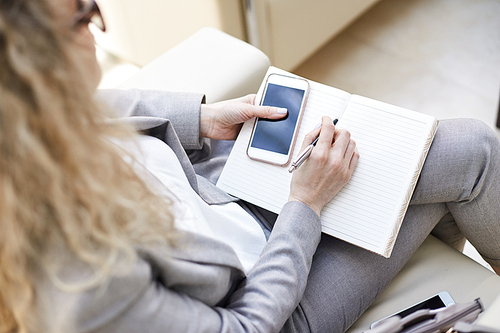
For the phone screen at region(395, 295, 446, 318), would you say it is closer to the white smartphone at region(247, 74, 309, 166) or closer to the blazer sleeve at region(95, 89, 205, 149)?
the white smartphone at region(247, 74, 309, 166)

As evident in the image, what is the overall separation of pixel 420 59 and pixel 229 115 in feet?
3.97

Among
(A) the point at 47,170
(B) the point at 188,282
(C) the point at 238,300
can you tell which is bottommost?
(C) the point at 238,300

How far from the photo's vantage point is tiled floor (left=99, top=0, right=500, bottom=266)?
62.4 inches

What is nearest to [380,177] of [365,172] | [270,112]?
[365,172]

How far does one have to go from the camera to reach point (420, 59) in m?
1.74

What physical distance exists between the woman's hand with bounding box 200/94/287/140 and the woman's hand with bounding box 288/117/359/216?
0.12 m

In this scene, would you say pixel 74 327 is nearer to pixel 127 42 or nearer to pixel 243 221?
pixel 243 221

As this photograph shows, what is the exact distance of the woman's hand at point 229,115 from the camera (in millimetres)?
806

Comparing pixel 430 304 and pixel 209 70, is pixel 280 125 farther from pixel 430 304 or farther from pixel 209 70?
pixel 430 304

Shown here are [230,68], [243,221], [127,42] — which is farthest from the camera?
[127,42]

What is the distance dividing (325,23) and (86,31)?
1.23 m

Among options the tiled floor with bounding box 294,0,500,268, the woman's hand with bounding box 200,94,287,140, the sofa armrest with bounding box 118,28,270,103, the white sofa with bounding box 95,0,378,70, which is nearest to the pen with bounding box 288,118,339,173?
the woman's hand with bounding box 200,94,287,140

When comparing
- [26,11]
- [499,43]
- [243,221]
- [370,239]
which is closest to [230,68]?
[243,221]

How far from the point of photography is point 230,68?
3.33 ft
